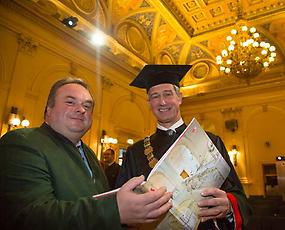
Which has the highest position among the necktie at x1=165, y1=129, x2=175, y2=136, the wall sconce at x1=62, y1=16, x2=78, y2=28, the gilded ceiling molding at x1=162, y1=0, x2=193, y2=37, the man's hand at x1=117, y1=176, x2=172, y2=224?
the gilded ceiling molding at x1=162, y1=0, x2=193, y2=37

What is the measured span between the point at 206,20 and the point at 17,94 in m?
8.98

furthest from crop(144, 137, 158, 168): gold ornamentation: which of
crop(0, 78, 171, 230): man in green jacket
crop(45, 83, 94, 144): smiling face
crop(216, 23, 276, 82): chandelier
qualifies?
crop(216, 23, 276, 82): chandelier

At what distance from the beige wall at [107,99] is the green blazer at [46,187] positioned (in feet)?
22.3

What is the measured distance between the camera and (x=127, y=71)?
12.1 meters

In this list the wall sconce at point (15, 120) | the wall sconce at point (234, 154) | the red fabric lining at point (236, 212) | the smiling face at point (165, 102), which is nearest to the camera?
the red fabric lining at point (236, 212)

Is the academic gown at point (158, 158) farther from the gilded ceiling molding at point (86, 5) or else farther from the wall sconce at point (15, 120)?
the gilded ceiling molding at point (86, 5)

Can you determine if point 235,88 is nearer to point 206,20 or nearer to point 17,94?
point 206,20

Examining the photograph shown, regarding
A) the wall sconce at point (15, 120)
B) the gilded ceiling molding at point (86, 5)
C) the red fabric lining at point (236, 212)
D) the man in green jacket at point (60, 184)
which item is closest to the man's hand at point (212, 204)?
the red fabric lining at point (236, 212)

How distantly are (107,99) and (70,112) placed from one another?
944 cm

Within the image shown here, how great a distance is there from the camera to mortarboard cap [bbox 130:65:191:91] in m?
2.12

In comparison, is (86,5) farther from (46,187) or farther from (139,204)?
(139,204)

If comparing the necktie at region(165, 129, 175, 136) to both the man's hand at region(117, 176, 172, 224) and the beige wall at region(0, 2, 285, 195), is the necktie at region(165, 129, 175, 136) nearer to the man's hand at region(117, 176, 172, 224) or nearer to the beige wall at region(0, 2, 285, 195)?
the man's hand at region(117, 176, 172, 224)

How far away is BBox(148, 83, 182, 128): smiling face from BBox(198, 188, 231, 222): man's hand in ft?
2.79

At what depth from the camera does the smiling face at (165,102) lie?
2.03 metres
